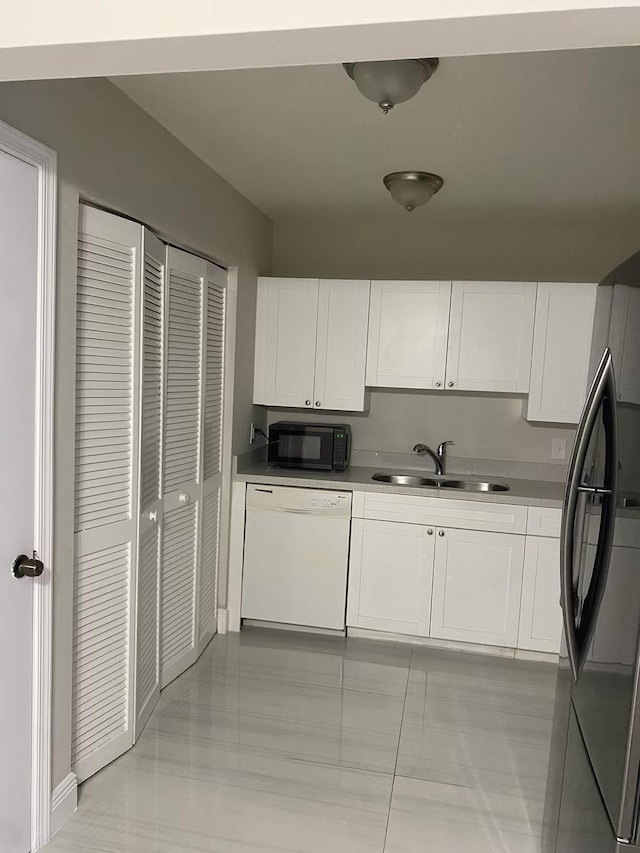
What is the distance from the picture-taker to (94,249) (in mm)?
2365

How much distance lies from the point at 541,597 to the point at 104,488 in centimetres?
241

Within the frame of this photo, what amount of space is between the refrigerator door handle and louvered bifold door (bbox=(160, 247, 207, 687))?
1792 millimetres

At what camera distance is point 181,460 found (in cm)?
330

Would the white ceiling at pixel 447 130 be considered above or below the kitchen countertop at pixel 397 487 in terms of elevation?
above

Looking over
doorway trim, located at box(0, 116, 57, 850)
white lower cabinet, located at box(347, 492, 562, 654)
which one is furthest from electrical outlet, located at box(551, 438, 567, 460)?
doorway trim, located at box(0, 116, 57, 850)

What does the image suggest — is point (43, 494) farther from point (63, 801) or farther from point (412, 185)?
point (412, 185)

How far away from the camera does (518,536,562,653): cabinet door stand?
12.3 ft

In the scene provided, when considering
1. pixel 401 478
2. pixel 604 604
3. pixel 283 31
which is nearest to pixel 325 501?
pixel 401 478

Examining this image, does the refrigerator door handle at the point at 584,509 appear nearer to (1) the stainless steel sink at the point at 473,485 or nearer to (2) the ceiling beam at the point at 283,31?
(2) the ceiling beam at the point at 283,31

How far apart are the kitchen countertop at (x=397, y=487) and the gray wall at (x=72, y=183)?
1470 millimetres

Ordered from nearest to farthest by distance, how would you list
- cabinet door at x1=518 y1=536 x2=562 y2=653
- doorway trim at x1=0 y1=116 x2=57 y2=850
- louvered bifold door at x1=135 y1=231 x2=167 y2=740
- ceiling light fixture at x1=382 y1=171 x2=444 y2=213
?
doorway trim at x1=0 y1=116 x2=57 y2=850
louvered bifold door at x1=135 y1=231 x2=167 y2=740
ceiling light fixture at x1=382 y1=171 x2=444 y2=213
cabinet door at x1=518 y1=536 x2=562 y2=653

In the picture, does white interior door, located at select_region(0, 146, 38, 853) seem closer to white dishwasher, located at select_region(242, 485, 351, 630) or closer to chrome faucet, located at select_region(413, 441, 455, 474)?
white dishwasher, located at select_region(242, 485, 351, 630)

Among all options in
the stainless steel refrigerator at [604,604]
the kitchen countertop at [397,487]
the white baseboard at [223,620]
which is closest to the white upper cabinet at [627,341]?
the stainless steel refrigerator at [604,604]

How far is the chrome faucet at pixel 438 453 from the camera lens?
14.5 feet
